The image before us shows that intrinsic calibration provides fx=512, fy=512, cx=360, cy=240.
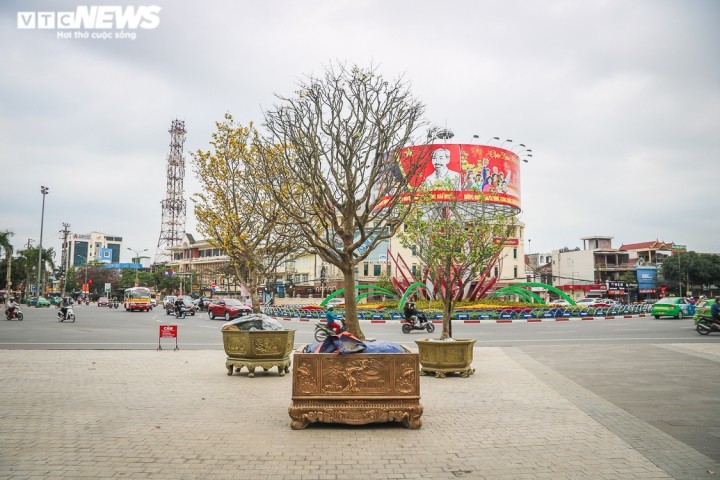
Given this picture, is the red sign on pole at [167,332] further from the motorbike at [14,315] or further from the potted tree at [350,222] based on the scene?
the motorbike at [14,315]

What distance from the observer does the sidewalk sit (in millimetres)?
5027

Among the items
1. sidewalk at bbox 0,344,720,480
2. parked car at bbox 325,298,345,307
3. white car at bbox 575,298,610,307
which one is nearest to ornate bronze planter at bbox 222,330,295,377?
sidewalk at bbox 0,344,720,480

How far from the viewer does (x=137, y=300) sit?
1962 inches

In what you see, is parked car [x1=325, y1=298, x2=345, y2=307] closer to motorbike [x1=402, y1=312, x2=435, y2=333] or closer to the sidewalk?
motorbike [x1=402, y1=312, x2=435, y2=333]

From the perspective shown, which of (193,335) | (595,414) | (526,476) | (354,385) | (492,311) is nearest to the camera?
(526,476)

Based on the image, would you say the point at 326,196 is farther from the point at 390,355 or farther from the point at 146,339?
the point at 146,339

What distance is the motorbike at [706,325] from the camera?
20344 millimetres

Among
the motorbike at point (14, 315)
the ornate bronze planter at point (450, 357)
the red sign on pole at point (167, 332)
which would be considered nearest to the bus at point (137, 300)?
the motorbike at point (14, 315)

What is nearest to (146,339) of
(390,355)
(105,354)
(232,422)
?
(105,354)

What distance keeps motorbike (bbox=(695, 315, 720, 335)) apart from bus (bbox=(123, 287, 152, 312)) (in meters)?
45.3

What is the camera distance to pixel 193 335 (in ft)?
73.7

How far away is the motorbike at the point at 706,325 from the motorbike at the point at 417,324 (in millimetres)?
10947

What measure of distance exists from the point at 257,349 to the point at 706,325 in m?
18.8

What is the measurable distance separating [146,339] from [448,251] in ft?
42.2
